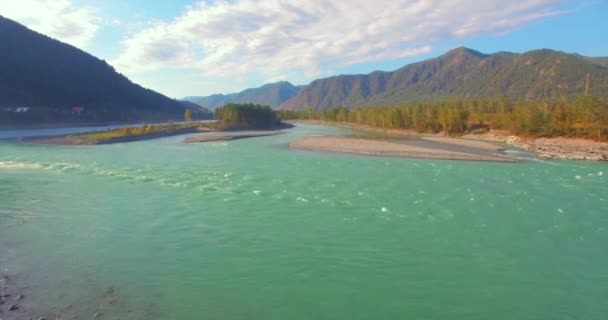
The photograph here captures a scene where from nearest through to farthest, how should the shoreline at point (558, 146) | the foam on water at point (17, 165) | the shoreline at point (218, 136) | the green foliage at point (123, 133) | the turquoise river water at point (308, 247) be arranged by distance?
the turquoise river water at point (308, 247)
the foam on water at point (17, 165)
the shoreline at point (558, 146)
the green foliage at point (123, 133)
the shoreline at point (218, 136)

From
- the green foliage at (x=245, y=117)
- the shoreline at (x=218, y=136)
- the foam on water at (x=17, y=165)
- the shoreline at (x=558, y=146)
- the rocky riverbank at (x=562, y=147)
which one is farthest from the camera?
the green foliage at (x=245, y=117)

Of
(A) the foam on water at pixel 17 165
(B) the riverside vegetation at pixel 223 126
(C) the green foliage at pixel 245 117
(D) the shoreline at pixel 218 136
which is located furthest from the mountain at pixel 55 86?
(A) the foam on water at pixel 17 165

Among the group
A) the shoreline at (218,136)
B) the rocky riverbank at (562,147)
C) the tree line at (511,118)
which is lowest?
the rocky riverbank at (562,147)

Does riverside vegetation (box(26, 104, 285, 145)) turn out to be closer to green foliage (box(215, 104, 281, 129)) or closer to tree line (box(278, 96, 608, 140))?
green foliage (box(215, 104, 281, 129))

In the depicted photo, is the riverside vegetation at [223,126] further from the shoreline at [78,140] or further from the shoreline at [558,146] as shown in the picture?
the shoreline at [558,146]

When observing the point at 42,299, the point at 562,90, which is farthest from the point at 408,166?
the point at 562,90

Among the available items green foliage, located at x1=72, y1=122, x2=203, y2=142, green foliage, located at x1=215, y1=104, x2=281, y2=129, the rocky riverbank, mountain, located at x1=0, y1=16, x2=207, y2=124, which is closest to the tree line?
the rocky riverbank

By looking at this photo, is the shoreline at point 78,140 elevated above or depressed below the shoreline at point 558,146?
above
